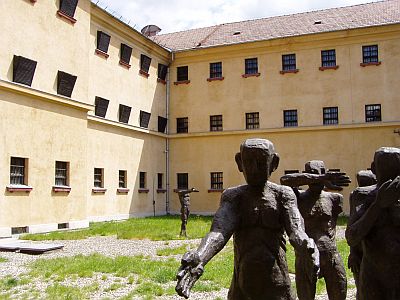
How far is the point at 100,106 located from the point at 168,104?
7.28m

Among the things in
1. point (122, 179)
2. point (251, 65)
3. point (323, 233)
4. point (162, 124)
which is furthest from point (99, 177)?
point (323, 233)

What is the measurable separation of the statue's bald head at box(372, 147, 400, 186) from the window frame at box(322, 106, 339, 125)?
78.5 ft

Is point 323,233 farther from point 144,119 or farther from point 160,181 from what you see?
point 160,181

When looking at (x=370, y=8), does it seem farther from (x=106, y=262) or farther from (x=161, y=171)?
(x=106, y=262)

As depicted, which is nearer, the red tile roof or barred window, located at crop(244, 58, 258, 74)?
the red tile roof

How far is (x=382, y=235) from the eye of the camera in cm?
368

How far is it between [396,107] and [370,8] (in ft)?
26.7

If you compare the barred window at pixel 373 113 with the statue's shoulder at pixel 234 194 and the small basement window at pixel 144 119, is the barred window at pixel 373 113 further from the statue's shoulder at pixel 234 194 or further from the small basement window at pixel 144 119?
the statue's shoulder at pixel 234 194

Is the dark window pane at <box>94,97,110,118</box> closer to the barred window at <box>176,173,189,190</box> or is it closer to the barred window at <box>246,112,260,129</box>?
the barred window at <box>176,173,189,190</box>

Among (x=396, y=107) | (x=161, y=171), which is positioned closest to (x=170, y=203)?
(x=161, y=171)

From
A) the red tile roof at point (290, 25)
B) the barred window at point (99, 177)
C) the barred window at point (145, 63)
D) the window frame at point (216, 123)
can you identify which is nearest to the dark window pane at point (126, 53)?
the barred window at point (145, 63)

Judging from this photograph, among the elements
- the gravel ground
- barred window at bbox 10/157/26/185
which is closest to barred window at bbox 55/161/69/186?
barred window at bbox 10/157/26/185

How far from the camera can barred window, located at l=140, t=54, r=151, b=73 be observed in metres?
28.1

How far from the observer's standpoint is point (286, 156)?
2739cm
